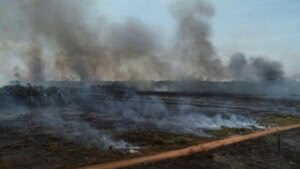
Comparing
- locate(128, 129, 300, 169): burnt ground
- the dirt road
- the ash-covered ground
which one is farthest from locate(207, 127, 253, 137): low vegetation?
locate(128, 129, 300, 169): burnt ground

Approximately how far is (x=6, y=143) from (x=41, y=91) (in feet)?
116

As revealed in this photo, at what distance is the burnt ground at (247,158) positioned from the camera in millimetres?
21656

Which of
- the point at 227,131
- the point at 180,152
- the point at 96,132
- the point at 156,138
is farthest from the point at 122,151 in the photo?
the point at 227,131

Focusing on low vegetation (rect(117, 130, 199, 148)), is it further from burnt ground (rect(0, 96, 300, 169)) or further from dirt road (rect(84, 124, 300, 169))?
dirt road (rect(84, 124, 300, 169))

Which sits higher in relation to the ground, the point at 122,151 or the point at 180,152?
the point at 122,151

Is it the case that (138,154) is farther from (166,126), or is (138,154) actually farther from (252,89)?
(252,89)

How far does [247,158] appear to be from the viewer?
24531 millimetres

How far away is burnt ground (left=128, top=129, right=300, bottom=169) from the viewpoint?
2166cm

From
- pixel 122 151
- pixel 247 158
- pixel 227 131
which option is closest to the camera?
pixel 122 151

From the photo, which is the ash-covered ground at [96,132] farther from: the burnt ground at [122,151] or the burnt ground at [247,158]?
the burnt ground at [247,158]

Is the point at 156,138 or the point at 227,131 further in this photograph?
the point at 227,131

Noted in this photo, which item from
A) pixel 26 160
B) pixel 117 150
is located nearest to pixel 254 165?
pixel 117 150

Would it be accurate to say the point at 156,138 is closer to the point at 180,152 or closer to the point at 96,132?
the point at 180,152

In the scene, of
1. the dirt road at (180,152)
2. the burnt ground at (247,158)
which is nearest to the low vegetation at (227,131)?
the dirt road at (180,152)
